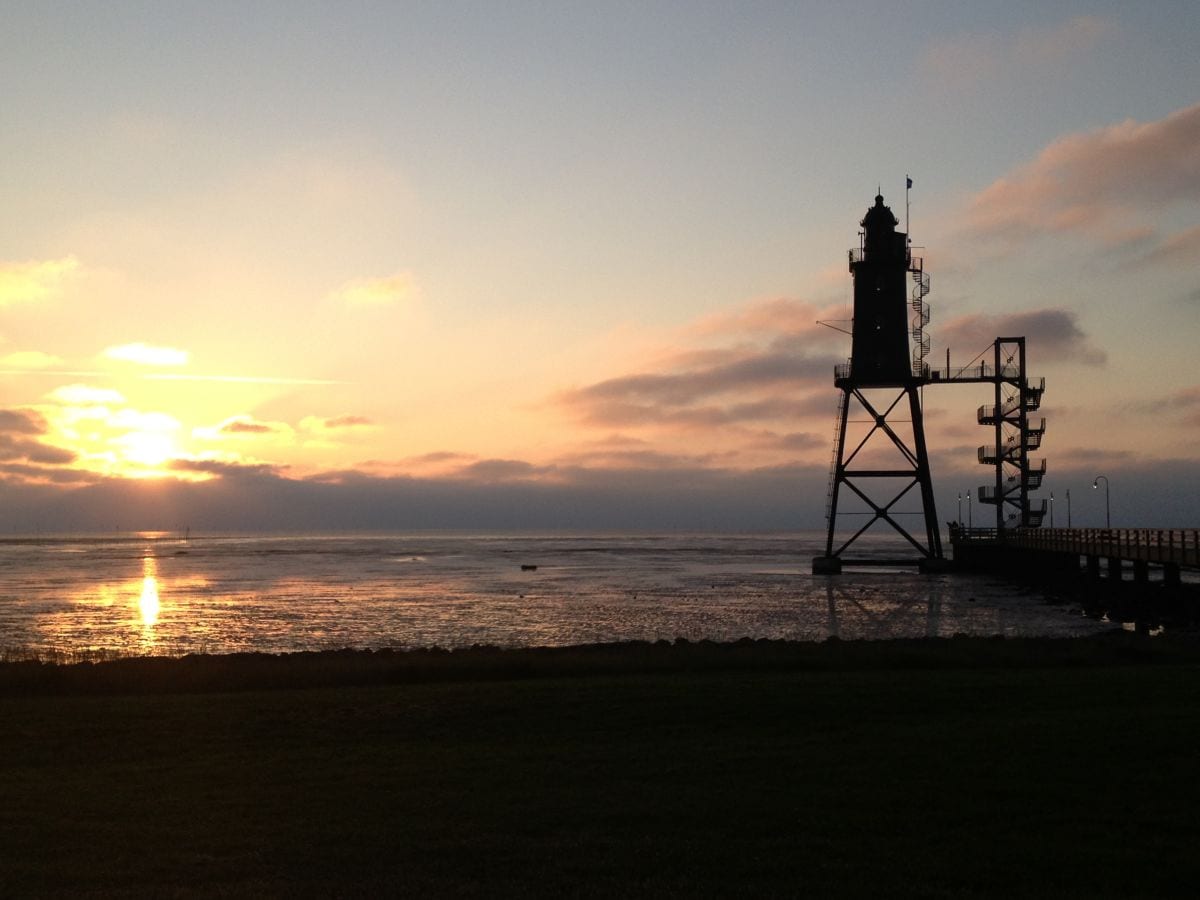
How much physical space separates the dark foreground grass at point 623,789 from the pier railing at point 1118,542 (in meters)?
27.3

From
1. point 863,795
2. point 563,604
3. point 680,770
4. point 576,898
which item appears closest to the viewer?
point 576,898

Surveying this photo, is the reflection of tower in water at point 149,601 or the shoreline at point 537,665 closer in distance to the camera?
the shoreline at point 537,665

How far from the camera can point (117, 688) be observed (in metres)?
22.2

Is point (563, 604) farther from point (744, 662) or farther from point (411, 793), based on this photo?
point (411, 793)

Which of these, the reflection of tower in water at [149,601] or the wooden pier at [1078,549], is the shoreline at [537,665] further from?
the reflection of tower in water at [149,601]

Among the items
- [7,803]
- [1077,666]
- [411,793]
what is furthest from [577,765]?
[1077,666]

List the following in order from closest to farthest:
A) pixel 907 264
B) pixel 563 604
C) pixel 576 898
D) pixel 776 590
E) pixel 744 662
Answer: pixel 576 898 < pixel 744 662 < pixel 563 604 < pixel 776 590 < pixel 907 264

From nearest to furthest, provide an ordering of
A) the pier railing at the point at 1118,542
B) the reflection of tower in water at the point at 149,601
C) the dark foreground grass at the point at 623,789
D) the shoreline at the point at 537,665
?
the dark foreground grass at the point at 623,789 < the shoreline at the point at 537,665 < the pier railing at the point at 1118,542 < the reflection of tower in water at the point at 149,601

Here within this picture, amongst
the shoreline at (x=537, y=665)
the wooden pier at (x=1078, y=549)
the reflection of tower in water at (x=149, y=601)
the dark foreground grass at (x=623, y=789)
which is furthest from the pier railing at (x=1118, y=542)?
the reflection of tower in water at (x=149, y=601)

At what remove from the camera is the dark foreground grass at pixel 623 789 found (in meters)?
9.06

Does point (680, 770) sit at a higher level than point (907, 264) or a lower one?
lower

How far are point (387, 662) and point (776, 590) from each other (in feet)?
147

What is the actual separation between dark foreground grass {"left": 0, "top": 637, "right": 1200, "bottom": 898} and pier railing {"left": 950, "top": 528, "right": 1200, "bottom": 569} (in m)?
27.3

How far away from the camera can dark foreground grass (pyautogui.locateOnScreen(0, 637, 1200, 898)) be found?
29.7ft
